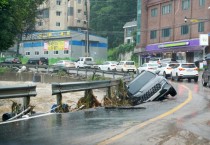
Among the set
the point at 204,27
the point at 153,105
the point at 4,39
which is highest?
the point at 204,27

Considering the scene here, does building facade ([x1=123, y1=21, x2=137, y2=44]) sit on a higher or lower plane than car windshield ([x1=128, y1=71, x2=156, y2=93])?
higher

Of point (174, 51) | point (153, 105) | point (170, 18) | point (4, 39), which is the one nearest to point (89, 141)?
point (153, 105)

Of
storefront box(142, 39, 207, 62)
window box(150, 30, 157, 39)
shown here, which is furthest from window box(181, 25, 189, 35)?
window box(150, 30, 157, 39)

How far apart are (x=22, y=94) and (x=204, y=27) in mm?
50797

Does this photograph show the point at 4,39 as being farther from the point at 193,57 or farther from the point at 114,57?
the point at 114,57

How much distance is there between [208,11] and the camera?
5812 cm

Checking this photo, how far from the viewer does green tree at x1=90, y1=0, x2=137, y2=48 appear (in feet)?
336

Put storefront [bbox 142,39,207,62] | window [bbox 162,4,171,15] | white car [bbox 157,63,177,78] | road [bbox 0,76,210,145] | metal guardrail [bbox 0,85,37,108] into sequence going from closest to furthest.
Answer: road [bbox 0,76,210,145], metal guardrail [bbox 0,85,37,108], white car [bbox 157,63,177,78], storefront [bbox 142,39,207,62], window [bbox 162,4,171,15]

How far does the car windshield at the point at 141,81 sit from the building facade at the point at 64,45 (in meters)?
58.7

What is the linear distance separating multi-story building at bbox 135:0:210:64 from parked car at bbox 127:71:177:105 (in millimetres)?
36681

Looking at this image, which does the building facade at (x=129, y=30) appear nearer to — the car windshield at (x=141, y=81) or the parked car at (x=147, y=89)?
the car windshield at (x=141, y=81)

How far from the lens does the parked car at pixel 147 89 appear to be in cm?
1645

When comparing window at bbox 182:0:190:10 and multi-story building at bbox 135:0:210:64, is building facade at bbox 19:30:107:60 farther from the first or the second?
window at bbox 182:0:190:10

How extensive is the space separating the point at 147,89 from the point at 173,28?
51.7m
